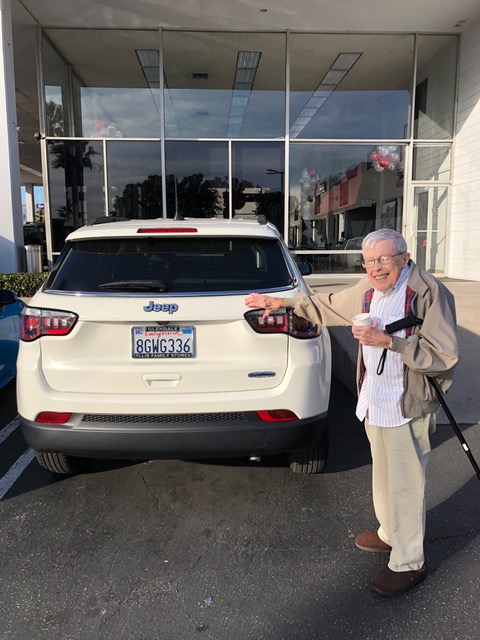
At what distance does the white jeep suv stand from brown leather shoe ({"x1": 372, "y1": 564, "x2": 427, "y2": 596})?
0.79 meters

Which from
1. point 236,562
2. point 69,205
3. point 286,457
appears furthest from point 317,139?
point 236,562

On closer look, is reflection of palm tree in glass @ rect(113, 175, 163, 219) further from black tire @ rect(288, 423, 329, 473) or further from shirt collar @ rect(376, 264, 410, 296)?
shirt collar @ rect(376, 264, 410, 296)

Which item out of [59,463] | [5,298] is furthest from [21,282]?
[59,463]

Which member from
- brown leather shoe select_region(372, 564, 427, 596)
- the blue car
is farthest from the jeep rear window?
the blue car

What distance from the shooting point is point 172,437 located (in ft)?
9.23

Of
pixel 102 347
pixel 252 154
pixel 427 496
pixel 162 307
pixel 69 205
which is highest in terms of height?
pixel 252 154

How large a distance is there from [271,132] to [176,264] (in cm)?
1203

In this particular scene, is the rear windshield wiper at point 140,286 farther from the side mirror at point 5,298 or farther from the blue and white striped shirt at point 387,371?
the side mirror at point 5,298

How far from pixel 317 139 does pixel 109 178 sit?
5.75 m

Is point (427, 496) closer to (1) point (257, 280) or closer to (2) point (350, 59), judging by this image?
(1) point (257, 280)

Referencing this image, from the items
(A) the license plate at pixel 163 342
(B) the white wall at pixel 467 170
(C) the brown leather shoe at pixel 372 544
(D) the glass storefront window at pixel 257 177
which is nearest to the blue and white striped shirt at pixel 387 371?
(C) the brown leather shoe at pixel 372 544

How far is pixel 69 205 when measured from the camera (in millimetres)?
13984

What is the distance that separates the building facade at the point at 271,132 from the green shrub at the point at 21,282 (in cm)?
373

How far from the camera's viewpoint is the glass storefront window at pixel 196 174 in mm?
13891
